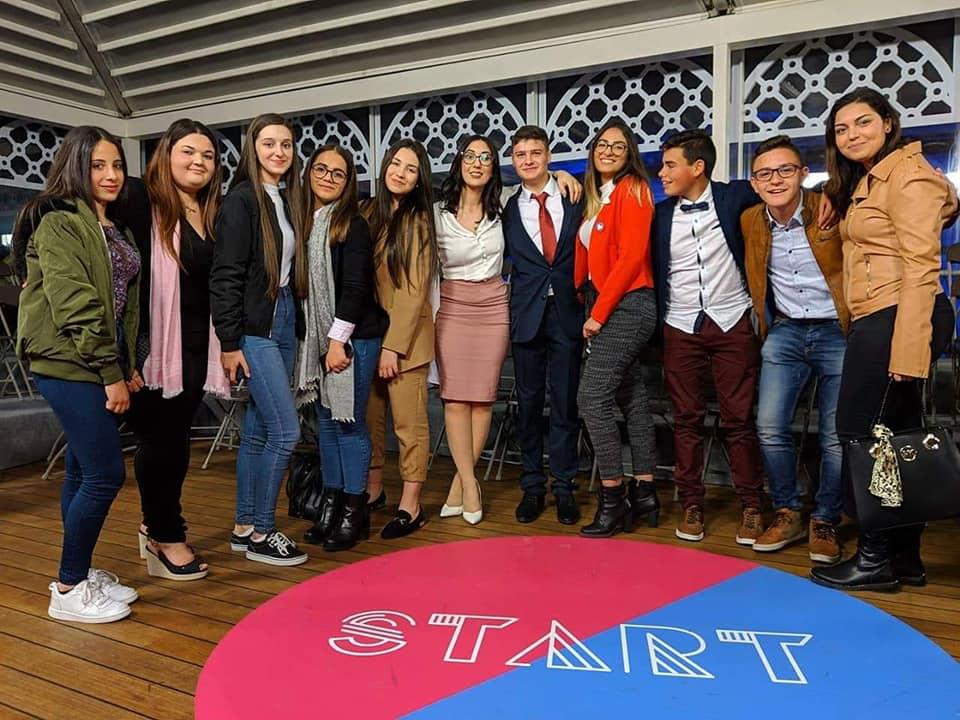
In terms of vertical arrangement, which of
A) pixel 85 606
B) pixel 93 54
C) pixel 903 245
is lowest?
pixel 85 606

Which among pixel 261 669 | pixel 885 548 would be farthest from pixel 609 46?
pixel 261 669

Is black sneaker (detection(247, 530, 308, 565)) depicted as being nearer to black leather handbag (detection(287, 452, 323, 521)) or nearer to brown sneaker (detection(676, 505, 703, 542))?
black leather handbag (detection(287, 452, 323, 521))

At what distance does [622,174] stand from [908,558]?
6.72ft

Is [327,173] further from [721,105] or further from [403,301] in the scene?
[721,105]

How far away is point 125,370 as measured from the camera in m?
3.12

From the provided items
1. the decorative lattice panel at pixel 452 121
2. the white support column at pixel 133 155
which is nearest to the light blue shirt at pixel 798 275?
the decorative lattice panel at pixel 452 121

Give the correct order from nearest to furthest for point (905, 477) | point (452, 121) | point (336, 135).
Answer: point (905, 477) → point (452, 121) → point (336, 135)

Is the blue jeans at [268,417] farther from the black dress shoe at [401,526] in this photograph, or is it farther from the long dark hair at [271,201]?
the black dress shoe at [401,526]

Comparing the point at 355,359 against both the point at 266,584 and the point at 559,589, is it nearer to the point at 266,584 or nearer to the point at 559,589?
the point at 266,584

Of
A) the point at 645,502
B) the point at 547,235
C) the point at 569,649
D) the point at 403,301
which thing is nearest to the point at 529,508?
the point at 645,502

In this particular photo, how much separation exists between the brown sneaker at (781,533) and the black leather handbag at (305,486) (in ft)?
7.09

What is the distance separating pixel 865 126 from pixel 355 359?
229 centimetres

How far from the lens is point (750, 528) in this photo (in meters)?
4.00

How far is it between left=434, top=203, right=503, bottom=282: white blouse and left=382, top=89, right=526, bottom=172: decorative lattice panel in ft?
7.51
